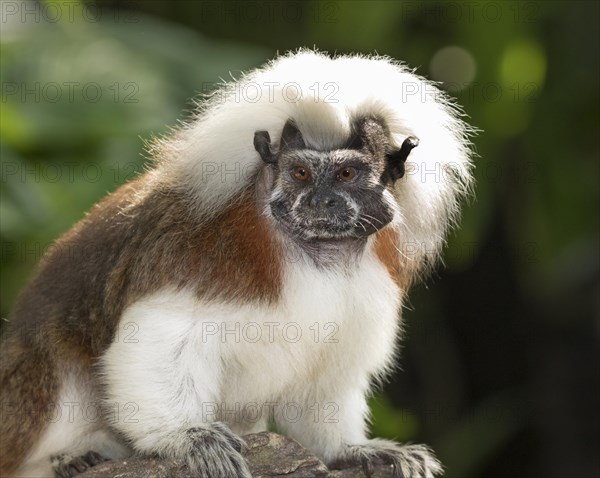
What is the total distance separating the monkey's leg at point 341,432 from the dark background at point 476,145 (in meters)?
1.98

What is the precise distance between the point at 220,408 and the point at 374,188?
4.99 feet

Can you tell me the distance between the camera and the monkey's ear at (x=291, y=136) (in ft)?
16.9

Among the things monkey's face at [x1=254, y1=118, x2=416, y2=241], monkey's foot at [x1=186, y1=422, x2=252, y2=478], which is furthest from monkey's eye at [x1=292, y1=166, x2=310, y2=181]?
monkey's foot at [x1=186, y1=422, x2=252, y2=478]

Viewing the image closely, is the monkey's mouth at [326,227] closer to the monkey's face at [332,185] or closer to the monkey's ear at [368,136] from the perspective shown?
the monkey's face at [332,185]

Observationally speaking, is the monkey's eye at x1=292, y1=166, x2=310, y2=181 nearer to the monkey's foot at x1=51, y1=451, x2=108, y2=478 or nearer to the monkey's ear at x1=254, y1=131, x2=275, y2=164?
the monkey's ear at x1=254, y1=131, x2=275, y2=164

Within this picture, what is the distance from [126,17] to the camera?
9.39 m

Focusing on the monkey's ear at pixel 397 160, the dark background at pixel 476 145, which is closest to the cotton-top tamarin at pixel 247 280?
the monkey's ear at pixel 397 160

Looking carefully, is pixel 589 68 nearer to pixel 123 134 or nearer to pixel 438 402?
pixel 438 402

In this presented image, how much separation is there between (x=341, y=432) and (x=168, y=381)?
1.36 metres

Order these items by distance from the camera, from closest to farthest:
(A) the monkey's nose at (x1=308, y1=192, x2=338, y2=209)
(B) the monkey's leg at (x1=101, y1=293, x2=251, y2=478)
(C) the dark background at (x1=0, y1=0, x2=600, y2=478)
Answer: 1. (A) the monkey's nose at (x1=308, y1=192, x2=338, y2=209)
2. (B) the monkey's leg at (x1=101, y1=293, x2=251, y2=478)
3. (C) the dark background at (x1=0, y1=0, x2=600, y2=478)

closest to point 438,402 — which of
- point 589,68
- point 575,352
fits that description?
point 575,352

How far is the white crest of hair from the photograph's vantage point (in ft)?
17.0

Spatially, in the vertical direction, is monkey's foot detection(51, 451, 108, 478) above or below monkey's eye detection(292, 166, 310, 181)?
below

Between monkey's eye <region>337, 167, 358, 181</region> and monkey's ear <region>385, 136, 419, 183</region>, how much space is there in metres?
0.31
